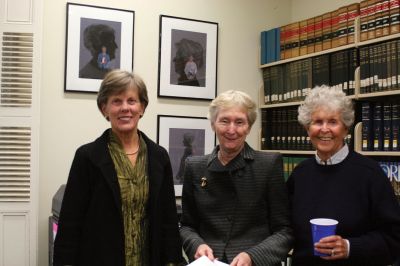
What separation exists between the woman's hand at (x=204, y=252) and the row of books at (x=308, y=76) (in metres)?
1.81

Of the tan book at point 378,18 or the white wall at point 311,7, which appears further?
the white wall at point 311,7

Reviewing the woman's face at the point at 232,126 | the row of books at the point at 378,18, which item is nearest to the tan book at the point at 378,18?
the row of books at the point at 378,18

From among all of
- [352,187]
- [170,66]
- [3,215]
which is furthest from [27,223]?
[352,187]

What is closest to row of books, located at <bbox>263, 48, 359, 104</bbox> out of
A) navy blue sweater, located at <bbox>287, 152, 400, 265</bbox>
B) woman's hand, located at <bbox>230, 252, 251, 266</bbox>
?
navy blue sweater, located at <bbox>287, 152, 400, 265</bbox>

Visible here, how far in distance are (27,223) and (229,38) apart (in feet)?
7.01

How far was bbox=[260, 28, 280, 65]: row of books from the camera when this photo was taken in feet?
12.5

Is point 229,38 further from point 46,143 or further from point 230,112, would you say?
point 230,112

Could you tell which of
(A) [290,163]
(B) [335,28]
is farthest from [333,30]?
(A) [290,163]

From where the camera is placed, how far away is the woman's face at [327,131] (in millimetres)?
1749

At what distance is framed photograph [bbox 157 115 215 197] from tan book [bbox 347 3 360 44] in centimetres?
125

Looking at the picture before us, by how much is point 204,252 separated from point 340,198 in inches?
21.0

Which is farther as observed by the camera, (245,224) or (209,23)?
(209,23)

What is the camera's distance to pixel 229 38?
387 centimetres

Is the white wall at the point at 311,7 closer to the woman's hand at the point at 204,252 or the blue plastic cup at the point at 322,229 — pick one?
the blue plastic cup at the point at 322,229
